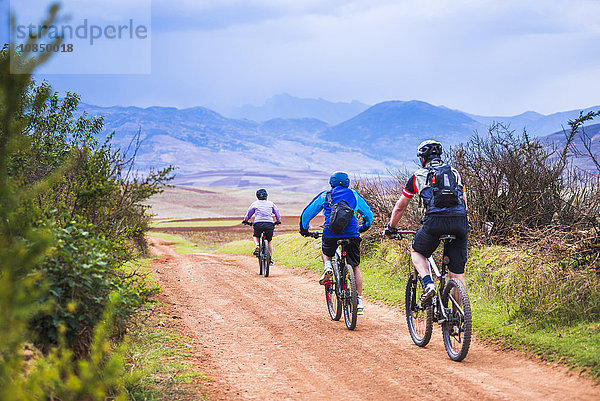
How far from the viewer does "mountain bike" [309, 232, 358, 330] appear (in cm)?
812

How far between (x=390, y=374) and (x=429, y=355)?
91cm

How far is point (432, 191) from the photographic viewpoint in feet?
21.3

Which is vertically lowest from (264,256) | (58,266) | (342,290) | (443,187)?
(264,256)

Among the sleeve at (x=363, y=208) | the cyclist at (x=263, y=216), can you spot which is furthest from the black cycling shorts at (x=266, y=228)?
the sleeve at (x=363, y=208)

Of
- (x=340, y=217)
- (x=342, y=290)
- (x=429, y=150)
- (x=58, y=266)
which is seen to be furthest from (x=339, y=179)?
(x=58, y=266)

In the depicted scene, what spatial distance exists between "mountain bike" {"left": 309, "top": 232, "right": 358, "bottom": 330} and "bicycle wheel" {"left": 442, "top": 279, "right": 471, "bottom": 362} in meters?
1.82

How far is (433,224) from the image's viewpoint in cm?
648

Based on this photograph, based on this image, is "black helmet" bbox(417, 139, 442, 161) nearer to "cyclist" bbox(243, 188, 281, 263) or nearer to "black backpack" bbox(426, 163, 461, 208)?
"black backpack" bbox(426, 163, 461, 208)

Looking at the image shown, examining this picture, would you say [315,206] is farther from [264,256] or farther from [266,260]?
[264,256]

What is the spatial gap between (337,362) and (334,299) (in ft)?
9.16

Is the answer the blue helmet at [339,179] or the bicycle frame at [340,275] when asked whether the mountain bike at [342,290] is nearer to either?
the bicycle frame at [340,275]

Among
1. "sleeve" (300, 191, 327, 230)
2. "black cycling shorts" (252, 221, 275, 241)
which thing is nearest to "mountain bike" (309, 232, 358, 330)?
"sleeve" (300, 191, 327, 230)

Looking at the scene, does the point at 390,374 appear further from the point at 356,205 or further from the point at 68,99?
the point at 68,99

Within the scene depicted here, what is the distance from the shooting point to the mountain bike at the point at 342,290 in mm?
8125
